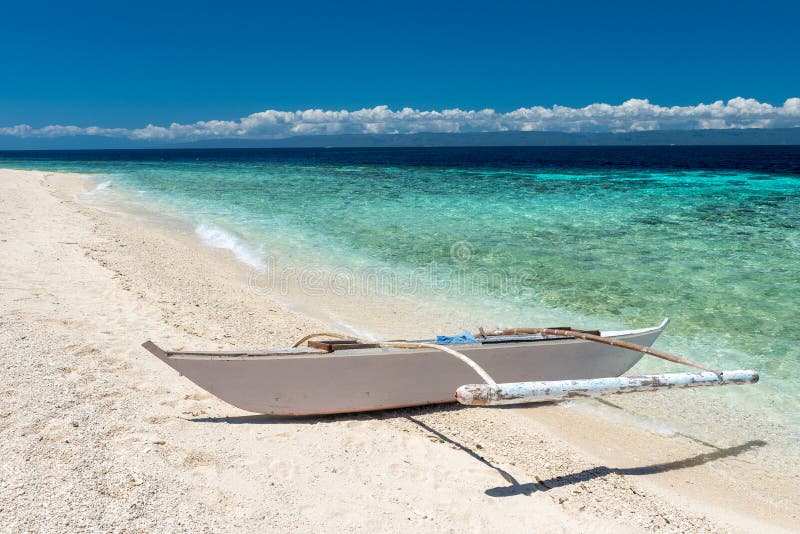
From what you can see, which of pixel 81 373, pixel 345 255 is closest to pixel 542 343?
pixel 81 373

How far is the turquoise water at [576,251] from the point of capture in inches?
321

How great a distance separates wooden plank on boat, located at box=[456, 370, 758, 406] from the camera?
3537 mm

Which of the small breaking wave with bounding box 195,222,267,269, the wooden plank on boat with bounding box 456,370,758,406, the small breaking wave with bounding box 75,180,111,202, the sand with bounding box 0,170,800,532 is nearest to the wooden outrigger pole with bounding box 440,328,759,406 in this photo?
the wooden plank on boat with bounding box 456,370,758,406

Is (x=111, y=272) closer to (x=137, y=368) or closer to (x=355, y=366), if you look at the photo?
(x=137, y=368)

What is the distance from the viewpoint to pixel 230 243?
45.7 ft

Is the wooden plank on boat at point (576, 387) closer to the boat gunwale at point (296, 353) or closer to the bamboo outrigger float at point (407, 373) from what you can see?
the bamboo outrigger float at point (407, 373)

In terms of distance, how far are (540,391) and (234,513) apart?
2.27m

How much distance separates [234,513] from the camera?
123 inches

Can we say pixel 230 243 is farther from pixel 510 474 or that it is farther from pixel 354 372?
pixel 510 474

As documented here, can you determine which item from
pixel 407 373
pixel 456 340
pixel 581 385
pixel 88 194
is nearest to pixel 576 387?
pixel 581 385

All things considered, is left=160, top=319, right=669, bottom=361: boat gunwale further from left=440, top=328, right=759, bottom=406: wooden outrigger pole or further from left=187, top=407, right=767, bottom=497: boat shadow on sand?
left=187, top=407, right=767, bottom=497: boat shadow on sand

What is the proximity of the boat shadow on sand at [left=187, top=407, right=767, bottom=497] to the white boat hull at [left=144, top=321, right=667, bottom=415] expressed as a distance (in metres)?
0.09

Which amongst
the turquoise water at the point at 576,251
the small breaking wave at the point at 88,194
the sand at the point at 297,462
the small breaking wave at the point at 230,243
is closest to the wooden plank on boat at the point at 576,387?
the sand at the point at 297,462

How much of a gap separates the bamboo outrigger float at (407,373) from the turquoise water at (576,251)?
2.69m
